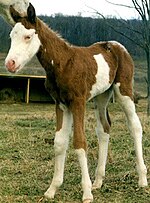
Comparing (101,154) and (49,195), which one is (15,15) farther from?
(101,154)

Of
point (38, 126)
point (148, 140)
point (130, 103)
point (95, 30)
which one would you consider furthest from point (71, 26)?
point (130, 103)

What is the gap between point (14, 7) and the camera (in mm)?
5191

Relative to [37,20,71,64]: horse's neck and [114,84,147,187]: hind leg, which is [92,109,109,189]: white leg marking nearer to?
[114,84,147,187]: hind leg

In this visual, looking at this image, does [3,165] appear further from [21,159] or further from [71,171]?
[71,171]

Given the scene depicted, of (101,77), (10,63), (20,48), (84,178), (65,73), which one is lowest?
(84,178)

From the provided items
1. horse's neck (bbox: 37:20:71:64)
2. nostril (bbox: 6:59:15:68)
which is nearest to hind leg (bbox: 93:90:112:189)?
horse's neck (bbox: 37:20:71:64)

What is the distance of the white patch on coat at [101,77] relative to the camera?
18.5 feet

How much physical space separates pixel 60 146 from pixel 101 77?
0.90 metres

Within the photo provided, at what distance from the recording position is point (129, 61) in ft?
20.7

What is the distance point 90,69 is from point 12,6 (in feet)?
3.54

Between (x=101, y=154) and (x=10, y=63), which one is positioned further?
(x=101, y=154)

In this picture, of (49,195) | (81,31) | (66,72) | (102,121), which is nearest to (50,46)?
(66,72)

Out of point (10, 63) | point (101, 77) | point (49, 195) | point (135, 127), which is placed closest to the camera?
point (10, 63)

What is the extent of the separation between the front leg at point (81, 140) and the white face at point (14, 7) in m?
1.06
